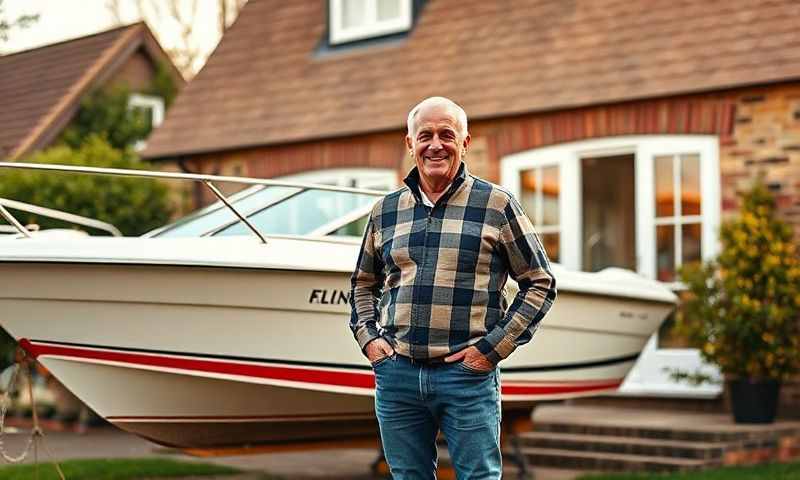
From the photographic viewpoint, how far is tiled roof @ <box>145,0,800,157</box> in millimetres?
9898

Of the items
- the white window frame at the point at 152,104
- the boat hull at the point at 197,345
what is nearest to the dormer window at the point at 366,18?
the boat hull at the point at 197,345

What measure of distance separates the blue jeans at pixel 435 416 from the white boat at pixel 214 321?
102 inches

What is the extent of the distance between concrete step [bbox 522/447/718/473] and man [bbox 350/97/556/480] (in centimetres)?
472

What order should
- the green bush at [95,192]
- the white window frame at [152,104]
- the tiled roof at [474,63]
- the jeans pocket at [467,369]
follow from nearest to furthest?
the jeans pocket at [467,369] → the tiled roof at [474,63] → the green bush at [95,192] → the white window frame at [152,104]

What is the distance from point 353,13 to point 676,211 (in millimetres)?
4701

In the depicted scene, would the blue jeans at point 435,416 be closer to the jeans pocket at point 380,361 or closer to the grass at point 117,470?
the jeans pocket at point 380,361

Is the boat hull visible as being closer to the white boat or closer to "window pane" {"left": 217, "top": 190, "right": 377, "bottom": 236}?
the white boat

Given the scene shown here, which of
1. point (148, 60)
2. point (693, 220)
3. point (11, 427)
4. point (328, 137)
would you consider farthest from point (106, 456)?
point (148, 60)

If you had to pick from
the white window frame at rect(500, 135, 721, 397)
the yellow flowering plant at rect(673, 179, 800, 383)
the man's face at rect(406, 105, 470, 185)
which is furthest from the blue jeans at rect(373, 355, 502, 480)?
the white window frame at rect(500, 135, 721, 397)

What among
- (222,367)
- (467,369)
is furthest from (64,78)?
(467,369)

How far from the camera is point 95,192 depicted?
12.6 m

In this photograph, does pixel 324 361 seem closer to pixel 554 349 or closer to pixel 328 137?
pixel 554 349

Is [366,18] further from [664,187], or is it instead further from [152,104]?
[152,104]

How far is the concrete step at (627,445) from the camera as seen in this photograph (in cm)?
834
